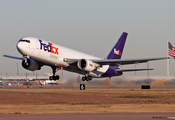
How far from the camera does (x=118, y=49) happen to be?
63.6 meters

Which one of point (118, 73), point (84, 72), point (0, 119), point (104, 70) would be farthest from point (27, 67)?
point (0, 119)

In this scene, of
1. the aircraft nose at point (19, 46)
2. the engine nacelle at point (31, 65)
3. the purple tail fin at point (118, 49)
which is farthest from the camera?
the purple tail fin at point (118, 49)

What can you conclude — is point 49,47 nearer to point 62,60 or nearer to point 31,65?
point 62,60

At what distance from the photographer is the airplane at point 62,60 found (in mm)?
43969

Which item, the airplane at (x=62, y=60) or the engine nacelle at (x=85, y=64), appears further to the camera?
the engine nacelle at (x=85, y=64)

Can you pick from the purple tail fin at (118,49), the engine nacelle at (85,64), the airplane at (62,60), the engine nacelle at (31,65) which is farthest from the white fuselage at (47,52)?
the purple tail fin at (118,49)

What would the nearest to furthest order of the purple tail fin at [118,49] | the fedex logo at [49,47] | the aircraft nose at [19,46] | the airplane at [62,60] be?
the aircraft nose at [19,46] < the airplane at [62,60] < the fedex logo at [49,47] < the purple tail fin at [118,49]

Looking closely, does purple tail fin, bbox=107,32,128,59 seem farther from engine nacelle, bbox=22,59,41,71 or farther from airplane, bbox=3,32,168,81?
engine nacelle, bbox=22,59,41,71

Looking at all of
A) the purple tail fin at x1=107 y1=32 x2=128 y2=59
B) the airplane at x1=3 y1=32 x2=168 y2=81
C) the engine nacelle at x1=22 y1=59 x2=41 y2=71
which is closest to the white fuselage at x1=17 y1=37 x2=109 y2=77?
the airplane at x1=3 y1=32 x2=168 y2=81

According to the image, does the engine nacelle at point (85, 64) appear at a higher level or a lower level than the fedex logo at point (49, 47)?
lower

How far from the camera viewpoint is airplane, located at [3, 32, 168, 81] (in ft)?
144

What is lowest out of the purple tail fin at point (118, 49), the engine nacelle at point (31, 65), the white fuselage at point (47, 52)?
the engine nacelle at point (31, 65)

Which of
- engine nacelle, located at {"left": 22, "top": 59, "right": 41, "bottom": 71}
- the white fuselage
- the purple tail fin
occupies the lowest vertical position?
engine nacelle, located at {"left": 22, "top": 59, "right": 41, "bottom": 71}

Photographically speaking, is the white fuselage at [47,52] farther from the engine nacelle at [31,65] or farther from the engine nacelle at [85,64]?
the engine nacelle at [31,65]
